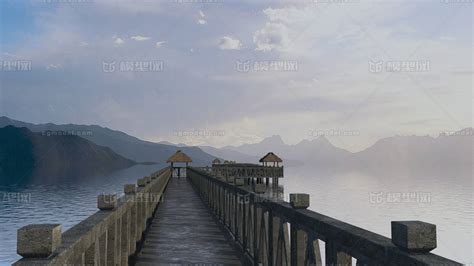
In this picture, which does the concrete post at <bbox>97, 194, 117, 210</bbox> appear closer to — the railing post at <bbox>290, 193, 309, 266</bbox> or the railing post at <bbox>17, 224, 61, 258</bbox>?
the railing post at <bbox>290, 193, 309, 266</bbox>

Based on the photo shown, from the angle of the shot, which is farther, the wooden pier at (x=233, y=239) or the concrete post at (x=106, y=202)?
the concrete post at (x=106, y=202)

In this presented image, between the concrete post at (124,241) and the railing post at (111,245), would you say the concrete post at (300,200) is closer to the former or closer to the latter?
the railing post at (111,245)

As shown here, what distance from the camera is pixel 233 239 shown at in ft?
35.1

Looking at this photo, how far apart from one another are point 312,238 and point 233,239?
635cm

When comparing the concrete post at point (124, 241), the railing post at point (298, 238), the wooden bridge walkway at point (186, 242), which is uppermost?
the railing post at point (298, 238)

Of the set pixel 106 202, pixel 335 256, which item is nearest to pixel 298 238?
pixel 335 256

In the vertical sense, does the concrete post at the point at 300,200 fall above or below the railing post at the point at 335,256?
above

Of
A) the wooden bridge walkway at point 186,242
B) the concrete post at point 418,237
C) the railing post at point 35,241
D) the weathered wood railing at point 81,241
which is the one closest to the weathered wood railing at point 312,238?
the concrete post at point 418,237

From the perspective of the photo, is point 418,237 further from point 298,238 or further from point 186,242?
point 186,242

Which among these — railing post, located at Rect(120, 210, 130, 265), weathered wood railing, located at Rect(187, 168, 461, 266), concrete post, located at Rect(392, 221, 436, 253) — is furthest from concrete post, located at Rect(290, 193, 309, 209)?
railing post, located at Rect(120, 210, 130, 265)

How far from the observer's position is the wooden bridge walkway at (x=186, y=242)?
905 cm

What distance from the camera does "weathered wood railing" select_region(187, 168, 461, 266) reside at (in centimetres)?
295

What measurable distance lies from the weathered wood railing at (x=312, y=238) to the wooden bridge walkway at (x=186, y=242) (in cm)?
58

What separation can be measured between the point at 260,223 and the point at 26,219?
53.8 meters
